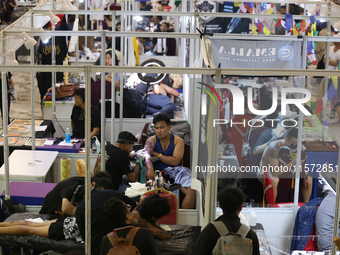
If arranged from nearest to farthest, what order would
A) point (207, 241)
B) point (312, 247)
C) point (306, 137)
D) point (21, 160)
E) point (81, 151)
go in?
point (207, 241), point (306, 137), point (312, 247), point (21, 160), point (81, 151)

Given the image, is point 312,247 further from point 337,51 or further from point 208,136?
point 337,51

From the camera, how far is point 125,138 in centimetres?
474

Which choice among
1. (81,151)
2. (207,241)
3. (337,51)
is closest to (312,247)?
(207,241)

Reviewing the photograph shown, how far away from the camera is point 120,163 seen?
458cm

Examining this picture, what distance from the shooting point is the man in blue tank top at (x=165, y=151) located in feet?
16.0

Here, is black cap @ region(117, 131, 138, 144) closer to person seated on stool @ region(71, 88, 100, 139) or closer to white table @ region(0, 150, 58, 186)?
white table @ region(0, 150, 58, 186)

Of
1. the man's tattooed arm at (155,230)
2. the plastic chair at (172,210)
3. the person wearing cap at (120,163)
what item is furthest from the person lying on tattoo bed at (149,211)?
the person wearing cap at (120,163)

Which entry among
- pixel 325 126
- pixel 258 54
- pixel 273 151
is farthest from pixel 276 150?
pixel 258 54

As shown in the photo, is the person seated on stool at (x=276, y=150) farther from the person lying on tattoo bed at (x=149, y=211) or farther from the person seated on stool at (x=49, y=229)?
the person seated on stool at (x=49, y=229)

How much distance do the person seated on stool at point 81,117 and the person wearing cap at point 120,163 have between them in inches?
57.9

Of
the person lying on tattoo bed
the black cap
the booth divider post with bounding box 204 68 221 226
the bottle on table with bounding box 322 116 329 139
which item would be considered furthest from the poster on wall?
the person lying on tattoo bed

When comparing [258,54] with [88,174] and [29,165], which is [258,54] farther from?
[29,165]

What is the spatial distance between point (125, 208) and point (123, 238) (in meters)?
0.23

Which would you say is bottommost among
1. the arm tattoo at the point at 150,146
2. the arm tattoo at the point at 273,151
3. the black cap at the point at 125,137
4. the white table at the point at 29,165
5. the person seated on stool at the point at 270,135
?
the white table at the point at 29,165
